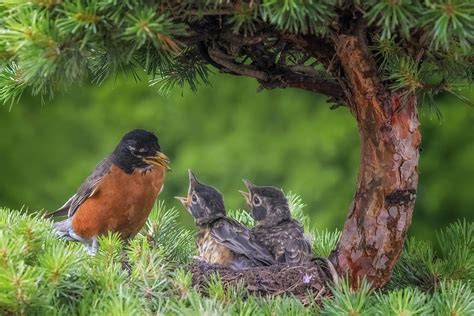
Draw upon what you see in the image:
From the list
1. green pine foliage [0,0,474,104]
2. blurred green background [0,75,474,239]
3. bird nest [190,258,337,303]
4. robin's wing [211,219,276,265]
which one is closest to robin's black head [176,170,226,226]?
robin's wing [211,219,276,265]

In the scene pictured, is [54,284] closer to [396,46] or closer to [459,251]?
[396,46]

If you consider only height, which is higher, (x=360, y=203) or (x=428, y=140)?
(x=428, y=140)

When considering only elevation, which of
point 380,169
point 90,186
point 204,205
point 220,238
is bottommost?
point 90,186

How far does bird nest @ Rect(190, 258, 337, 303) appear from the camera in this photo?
381 centimetres

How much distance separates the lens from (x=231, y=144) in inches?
369

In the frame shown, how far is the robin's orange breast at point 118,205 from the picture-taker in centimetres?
521

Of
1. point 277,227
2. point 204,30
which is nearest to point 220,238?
point 277,227

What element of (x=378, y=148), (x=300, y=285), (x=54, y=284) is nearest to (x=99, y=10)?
(x=54, y=284)

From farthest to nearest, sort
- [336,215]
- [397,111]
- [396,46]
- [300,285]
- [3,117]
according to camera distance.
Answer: [3,117] → [336,215] → [300,285] → [397,111] → [396,46]

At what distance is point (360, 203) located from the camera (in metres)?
3.70

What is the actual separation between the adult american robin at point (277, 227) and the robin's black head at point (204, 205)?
15 centimetres

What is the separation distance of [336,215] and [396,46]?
5621 millimetres

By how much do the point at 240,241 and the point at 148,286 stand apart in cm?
113

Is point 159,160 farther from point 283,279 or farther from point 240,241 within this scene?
point 283,279
